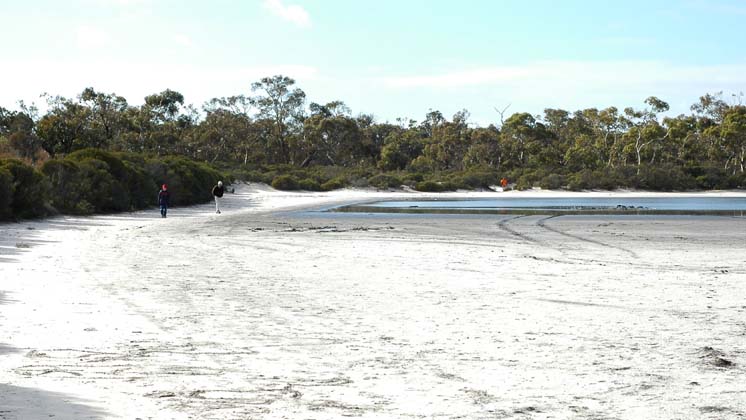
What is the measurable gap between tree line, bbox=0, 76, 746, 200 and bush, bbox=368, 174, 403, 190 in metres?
0.11

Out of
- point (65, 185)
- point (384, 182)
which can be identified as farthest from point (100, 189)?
point (384, 182)

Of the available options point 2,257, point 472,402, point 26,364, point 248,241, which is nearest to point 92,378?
point 26,364

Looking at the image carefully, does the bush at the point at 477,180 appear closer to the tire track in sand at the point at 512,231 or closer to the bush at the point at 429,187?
the bush at the point at 429,187

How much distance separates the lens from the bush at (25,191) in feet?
84.1

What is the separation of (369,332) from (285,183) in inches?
2072

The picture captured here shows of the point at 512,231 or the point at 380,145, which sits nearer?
the point at 512,231

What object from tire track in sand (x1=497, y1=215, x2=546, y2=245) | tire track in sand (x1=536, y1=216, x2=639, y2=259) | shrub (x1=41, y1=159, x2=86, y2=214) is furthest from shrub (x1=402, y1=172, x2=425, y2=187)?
shrub (x1=41, y1=159, x2=86, y2=214)

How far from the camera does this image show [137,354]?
7.50 m

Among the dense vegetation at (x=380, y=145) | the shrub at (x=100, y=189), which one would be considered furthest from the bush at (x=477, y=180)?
the shrub at (x=100, y=189)

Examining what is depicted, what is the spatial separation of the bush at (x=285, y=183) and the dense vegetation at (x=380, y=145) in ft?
0.38

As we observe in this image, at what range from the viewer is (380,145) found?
4058 inches

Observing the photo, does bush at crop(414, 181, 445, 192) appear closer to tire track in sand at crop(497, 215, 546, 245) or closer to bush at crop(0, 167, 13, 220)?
tire track in sand at crop(497, 215, 546, 245)

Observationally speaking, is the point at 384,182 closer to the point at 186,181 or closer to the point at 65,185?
the point at 186,181

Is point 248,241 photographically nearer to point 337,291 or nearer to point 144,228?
point 144,228
